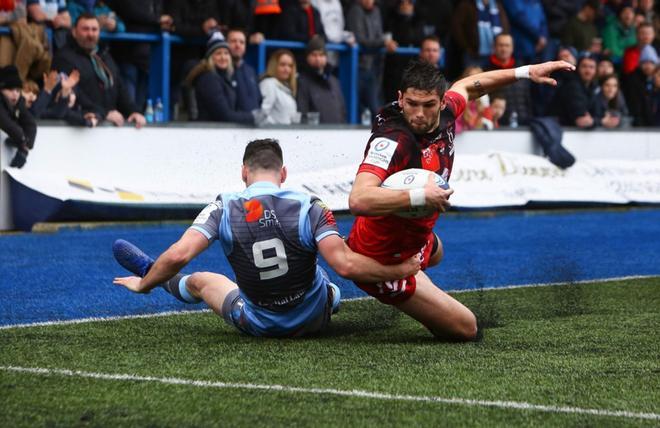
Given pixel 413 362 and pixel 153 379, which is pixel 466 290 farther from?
pixel 153 379

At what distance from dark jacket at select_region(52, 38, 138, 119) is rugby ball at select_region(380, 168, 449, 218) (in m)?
7.94

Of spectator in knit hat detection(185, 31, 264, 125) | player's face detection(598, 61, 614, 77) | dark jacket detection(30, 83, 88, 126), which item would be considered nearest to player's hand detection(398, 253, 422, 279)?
dark jacket detection(30, 83, 88, 126)

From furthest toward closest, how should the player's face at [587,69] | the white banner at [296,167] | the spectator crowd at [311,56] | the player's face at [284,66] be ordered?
the player's face at [587,69]
the player's face at [284,66]
the spectator crowd at [311,56]
the white banner at [296,167]

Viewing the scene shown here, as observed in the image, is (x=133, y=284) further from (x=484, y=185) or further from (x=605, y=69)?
(x=605, y=69)

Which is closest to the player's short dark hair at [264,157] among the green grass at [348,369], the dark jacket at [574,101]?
the green grass at [348,369]

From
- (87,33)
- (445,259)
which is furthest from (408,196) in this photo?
(87,33)

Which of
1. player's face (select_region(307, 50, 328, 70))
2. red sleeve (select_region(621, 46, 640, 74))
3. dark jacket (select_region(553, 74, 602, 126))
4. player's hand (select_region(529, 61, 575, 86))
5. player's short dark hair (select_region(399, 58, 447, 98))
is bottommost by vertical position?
dark jacket (select_region(553, 74, 602, 126))

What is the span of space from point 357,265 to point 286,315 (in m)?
0.52

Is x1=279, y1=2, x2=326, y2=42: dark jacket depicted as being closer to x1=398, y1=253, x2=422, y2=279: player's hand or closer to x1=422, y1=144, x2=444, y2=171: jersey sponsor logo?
x1=422, y1=144, x2=444, y2=171: jersey sponsor logo

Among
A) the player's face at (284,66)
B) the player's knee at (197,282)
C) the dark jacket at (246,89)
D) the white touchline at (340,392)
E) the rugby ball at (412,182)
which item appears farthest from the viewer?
the player's face at (284,66)

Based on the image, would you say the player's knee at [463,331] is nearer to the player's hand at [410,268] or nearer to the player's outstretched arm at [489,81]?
the player's hand at [410,268]

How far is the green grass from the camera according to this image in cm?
573

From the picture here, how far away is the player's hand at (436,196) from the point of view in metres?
7.14

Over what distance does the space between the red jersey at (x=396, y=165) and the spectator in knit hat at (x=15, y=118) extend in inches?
257
